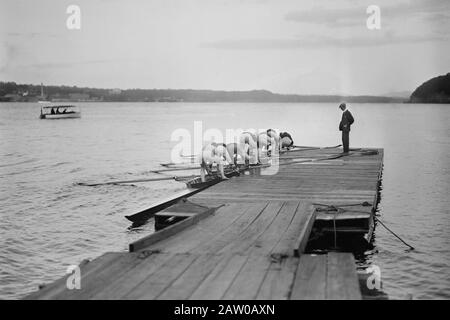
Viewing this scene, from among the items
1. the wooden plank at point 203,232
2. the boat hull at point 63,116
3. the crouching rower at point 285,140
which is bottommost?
the wooden plank at point 203,232

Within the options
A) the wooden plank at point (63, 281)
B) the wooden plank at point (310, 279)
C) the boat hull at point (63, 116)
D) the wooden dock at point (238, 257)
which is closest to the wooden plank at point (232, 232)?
the wooden dock at point (238, 257)

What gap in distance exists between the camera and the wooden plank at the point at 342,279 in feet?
19.6

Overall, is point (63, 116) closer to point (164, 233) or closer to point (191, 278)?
point (164, 233)

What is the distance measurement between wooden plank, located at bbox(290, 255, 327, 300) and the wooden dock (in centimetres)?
1

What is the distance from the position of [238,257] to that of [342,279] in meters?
1.65

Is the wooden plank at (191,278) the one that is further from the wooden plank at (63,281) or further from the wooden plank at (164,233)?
the wooden plank at (63,281)

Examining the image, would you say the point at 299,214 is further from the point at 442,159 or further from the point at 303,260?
the point at 442,159

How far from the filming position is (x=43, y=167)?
3475 cm

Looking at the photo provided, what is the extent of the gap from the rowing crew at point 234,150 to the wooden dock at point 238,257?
2.80 meters

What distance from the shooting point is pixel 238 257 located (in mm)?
7621

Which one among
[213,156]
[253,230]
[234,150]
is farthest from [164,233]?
[234,150]
